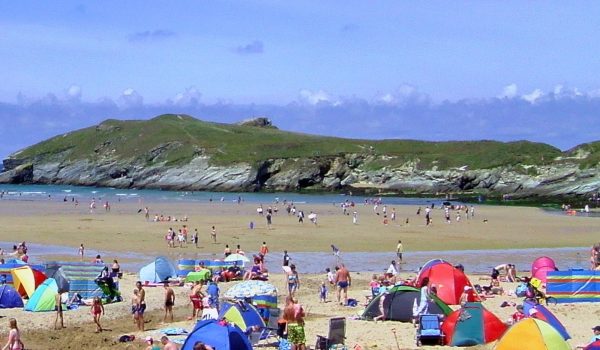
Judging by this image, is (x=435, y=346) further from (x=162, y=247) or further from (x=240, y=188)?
(x=240, y=188)

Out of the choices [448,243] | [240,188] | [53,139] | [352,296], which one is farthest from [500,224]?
[53,139]

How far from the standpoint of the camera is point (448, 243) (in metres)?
43.9


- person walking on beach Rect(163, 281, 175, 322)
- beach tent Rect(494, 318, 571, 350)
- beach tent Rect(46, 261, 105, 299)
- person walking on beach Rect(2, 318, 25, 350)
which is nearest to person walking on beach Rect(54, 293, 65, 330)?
person walking on beach Rect(163, 281, 175, 322)

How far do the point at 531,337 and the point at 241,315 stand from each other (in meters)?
6.21

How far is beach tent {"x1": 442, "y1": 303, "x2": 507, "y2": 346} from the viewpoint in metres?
17.3

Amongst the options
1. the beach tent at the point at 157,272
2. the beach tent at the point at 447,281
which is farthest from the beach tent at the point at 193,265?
the beach tent at the point at 447,281

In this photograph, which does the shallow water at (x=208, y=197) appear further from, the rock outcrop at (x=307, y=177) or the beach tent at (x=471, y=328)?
the beach tent at (x=471, y=328)

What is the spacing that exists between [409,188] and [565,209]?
151 ft

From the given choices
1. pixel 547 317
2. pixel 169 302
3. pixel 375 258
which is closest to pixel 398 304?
pixel 547 317

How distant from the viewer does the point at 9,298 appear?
22.0 meters

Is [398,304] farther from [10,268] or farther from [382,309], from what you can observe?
[10,268]

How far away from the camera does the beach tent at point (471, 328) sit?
56.7ft

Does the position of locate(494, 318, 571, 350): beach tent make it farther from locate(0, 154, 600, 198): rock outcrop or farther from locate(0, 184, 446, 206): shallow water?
locate(0, 154, 600, 198): rock outcrop

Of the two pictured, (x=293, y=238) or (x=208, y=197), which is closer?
(x=293, y=238)
